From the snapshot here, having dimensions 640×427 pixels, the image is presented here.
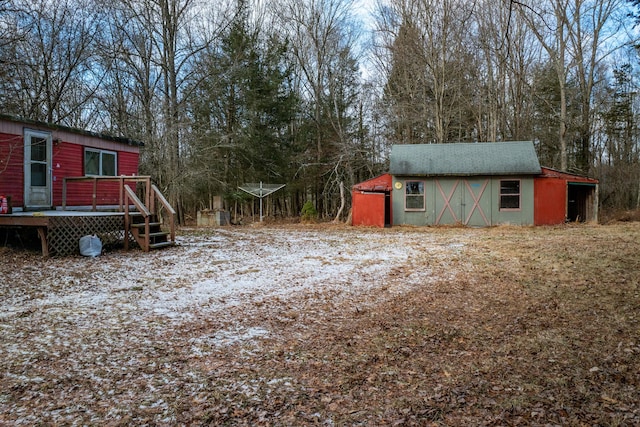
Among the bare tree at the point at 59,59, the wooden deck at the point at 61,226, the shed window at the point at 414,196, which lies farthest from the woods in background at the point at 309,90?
the wooden deck at the point at 61,226

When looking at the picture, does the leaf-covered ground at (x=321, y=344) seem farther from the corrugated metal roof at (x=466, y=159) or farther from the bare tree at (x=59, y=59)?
the bare tree at (x=59, y=59)

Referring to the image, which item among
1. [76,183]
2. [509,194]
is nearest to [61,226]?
[76,183]

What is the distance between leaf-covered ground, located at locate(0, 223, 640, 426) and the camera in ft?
8.82

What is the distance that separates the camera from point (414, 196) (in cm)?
1781

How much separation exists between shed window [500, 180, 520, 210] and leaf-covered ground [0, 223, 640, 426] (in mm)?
10028

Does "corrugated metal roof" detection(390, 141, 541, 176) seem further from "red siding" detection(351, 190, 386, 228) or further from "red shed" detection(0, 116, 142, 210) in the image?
"red shed" detection(0, 116, 142, 210)

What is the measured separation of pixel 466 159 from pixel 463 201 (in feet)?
5.88

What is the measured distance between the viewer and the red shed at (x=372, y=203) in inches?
680

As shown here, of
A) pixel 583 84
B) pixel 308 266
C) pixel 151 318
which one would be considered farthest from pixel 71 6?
pixel 583 84

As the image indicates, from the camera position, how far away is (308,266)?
25.9ft

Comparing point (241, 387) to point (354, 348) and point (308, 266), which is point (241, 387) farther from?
point (308, 266)

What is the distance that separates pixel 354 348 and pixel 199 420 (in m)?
1.61

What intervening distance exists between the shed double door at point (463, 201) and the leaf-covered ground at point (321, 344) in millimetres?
9798

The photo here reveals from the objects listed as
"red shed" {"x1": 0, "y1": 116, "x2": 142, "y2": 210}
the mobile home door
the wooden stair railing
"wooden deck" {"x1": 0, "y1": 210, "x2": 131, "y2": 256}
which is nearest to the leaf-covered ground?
"wooden deck" {"x1": 0, "y1": 210, "x2": 131, "y2": 256}
